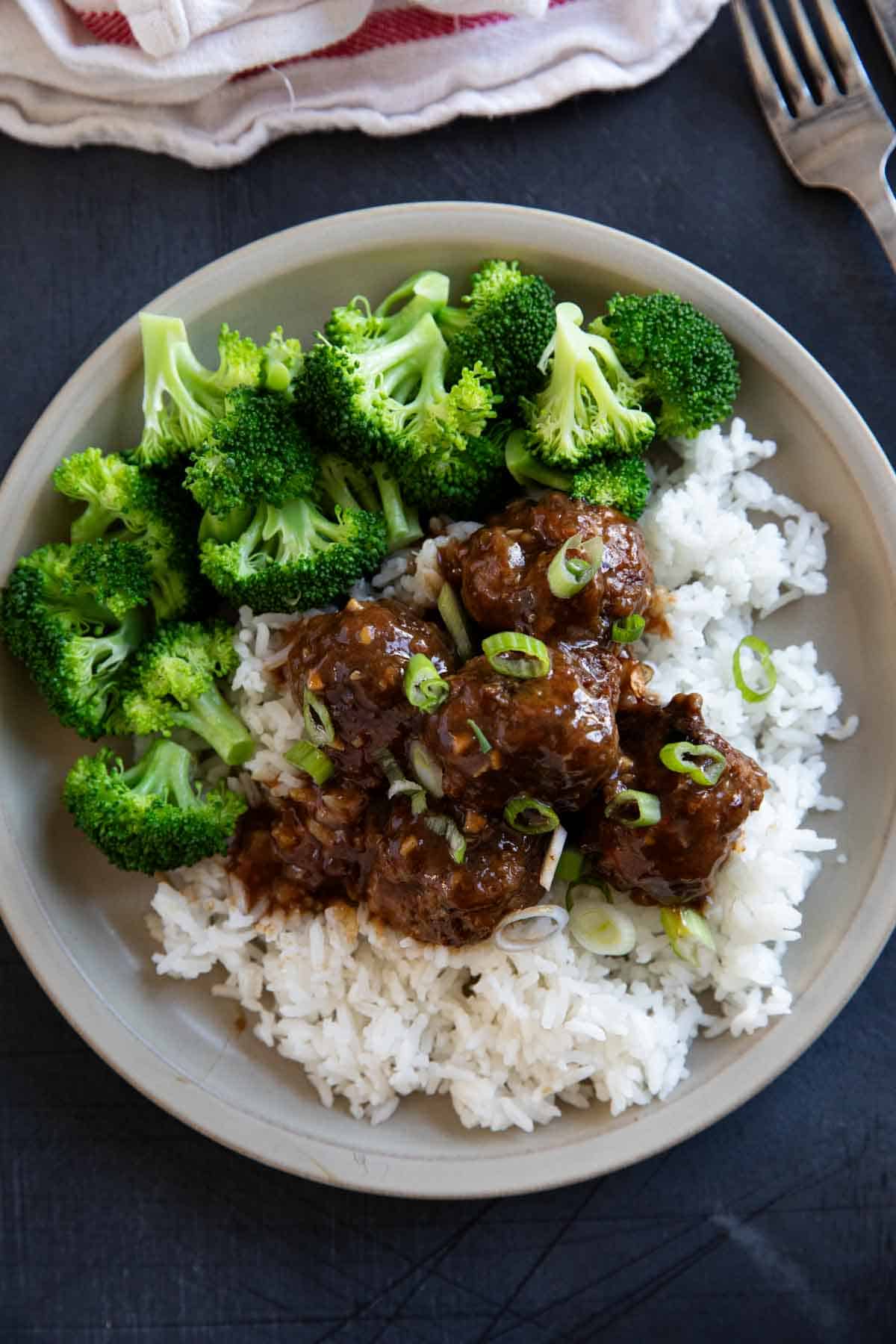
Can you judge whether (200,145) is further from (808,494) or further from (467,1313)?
(467,1313)

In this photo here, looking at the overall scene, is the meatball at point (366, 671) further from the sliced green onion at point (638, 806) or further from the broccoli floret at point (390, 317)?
the broccoli floret at point (390, 317)

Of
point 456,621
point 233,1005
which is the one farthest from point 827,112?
point 233,1005

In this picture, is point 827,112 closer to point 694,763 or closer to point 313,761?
point 694,763

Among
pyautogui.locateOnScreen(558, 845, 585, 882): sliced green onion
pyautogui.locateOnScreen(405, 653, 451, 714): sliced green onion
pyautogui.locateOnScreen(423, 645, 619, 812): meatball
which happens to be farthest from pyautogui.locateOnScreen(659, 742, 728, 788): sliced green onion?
pyautogui.locateOnScreen(405, 653, 451, 714): sliced green onion

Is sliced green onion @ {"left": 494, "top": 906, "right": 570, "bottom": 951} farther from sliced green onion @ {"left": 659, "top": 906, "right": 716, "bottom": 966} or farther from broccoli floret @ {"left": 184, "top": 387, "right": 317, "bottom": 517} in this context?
broccoli floret @ {"left": 184, "top": 387, "right": 317, "bottom": 517}

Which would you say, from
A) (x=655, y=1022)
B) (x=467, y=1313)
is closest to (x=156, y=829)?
(x=655, y=1022)
